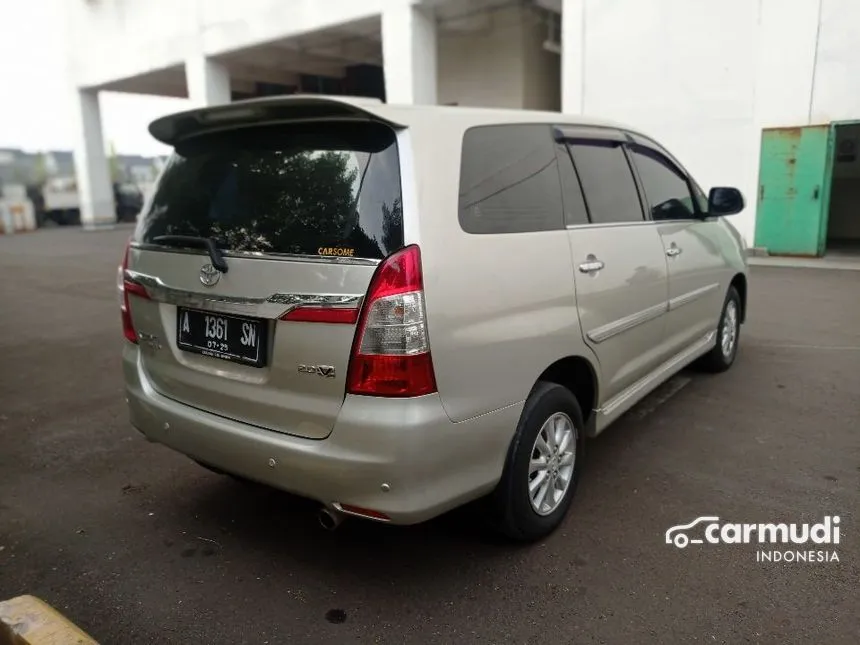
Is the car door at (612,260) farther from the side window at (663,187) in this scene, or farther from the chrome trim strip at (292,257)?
the chrome trim strip at (292,257)

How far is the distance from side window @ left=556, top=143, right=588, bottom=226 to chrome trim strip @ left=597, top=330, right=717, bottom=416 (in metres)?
0.96

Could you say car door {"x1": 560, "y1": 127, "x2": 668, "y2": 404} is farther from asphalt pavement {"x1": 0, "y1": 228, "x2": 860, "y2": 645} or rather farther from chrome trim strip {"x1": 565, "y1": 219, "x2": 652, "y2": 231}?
asphalt pavement {"x1": 0, "y1": 228, "x2": 860, "y2": 645}

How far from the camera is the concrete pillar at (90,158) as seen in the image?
23.8m

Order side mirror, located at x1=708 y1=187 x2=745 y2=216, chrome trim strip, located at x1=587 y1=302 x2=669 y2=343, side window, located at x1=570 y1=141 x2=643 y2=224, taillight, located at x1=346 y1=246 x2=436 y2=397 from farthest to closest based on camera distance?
side mirror, located at x1=708 y1=187 x2=745 y2=216, side window, located at x1=570 y1=141 x2=643 y2=224, chrome trim strip, located at x1=587 y1=302 x2=669 y2=343, taillight, located at x1=346 y1=246 x2=436 y2=397

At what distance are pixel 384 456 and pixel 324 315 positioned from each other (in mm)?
524

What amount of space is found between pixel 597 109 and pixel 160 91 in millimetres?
19307

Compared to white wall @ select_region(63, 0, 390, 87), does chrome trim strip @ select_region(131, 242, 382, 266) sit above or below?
below

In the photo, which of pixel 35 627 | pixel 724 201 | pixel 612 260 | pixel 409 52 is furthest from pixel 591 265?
pixel 409 52

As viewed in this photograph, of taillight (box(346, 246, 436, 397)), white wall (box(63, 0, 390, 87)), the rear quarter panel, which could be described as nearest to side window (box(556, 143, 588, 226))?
the rear quarter panel

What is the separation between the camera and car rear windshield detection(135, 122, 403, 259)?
2.34 metres

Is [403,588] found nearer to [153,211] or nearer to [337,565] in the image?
[337,565]

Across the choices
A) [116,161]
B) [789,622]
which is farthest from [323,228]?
[116,161]

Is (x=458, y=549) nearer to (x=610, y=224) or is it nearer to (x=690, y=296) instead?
(x=610, y=224)

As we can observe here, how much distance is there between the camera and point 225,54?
17.7m
